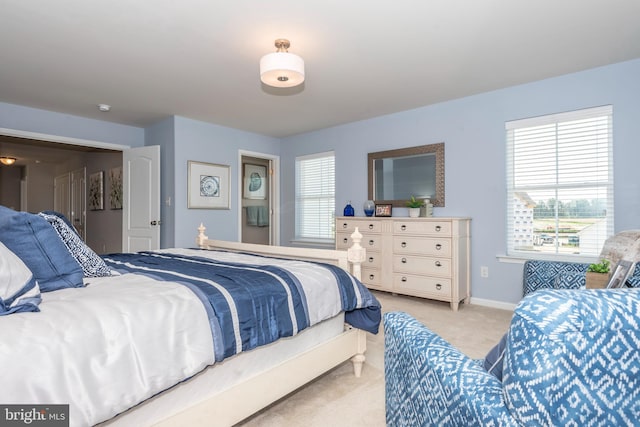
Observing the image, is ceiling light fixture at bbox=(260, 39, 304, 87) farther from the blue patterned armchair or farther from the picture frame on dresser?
the picture frame on dresser

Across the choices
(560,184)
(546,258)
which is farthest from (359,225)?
(560,184)

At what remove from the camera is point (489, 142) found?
12.3 ft

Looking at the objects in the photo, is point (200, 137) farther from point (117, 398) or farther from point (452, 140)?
point (117, 398)

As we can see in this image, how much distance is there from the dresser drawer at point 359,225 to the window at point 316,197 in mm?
644

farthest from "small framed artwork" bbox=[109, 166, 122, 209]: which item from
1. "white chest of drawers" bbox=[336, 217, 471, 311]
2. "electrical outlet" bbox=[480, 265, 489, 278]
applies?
"electrical outlet" bbox=[480, 265, 489, 278]

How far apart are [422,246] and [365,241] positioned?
761 millimetres

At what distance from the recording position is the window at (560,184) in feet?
10.4

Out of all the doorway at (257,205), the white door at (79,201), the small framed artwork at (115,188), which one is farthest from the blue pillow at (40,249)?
the white door at (79,201)

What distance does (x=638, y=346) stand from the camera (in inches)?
22.4

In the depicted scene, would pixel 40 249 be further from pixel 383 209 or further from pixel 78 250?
pixel 383 209

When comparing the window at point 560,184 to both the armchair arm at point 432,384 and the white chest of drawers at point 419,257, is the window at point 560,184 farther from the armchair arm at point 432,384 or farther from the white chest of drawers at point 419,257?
the armchair arm at point 432,384

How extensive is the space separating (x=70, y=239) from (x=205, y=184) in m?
3.18

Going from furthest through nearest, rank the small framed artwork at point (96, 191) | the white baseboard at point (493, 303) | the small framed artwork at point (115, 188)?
the small framed artwork at point (96, 191)
the small framed artwork at point (115, 188)
the white baseboard at point (493, 303)

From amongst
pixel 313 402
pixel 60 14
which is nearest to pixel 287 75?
pixel 60 14
